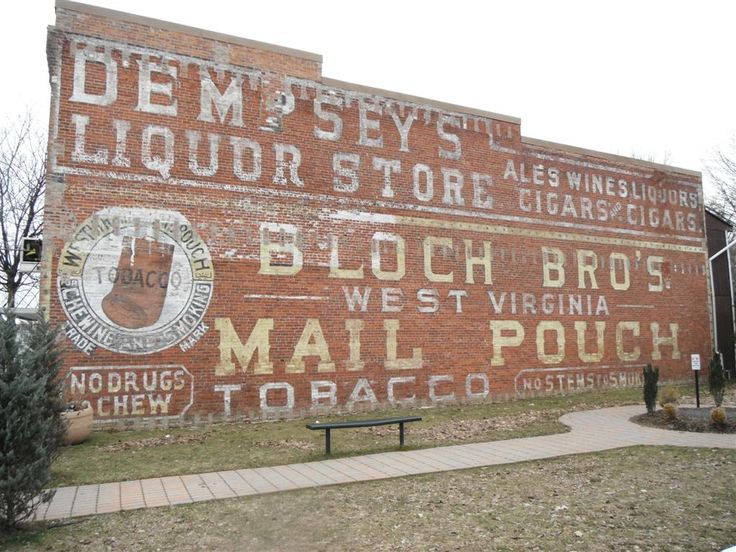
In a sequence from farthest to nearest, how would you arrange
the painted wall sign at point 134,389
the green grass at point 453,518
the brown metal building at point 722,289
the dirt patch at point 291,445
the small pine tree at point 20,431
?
the brown metal building at point 722,289 < the painted wall sign at point 134,389 < the dirt patch at point 291,445 < the small pine tree at point 20,431 < the green grass at point 453,518

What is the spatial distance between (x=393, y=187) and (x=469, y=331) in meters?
4.32

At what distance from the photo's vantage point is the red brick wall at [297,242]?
11492mm

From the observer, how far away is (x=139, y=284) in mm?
11672

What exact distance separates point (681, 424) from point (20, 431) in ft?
35.2

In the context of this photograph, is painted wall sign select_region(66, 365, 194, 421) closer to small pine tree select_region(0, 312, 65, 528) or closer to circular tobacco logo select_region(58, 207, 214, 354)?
circular tobacco logo select_region(58, 207, 214, 354)

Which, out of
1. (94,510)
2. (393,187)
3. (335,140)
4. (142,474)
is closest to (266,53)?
(335,140)

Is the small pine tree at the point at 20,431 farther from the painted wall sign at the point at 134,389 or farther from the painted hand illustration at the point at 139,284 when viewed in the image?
the painted hand illustration at the point at 139,284

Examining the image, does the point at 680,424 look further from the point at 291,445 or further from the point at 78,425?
the point at 78,425

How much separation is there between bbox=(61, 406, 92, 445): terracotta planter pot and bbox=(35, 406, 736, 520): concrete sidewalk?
2948 millimetres

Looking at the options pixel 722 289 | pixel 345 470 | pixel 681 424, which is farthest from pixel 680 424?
pixel 722 289

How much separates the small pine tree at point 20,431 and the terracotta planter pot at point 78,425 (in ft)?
14.0

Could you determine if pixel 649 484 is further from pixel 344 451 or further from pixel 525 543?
pixel 344 451

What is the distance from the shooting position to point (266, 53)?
1340 centimetres

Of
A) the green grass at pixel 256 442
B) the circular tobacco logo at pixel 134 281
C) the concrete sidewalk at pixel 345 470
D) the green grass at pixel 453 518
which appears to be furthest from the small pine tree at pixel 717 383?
the circular tobacco logo at pixel 134 281
